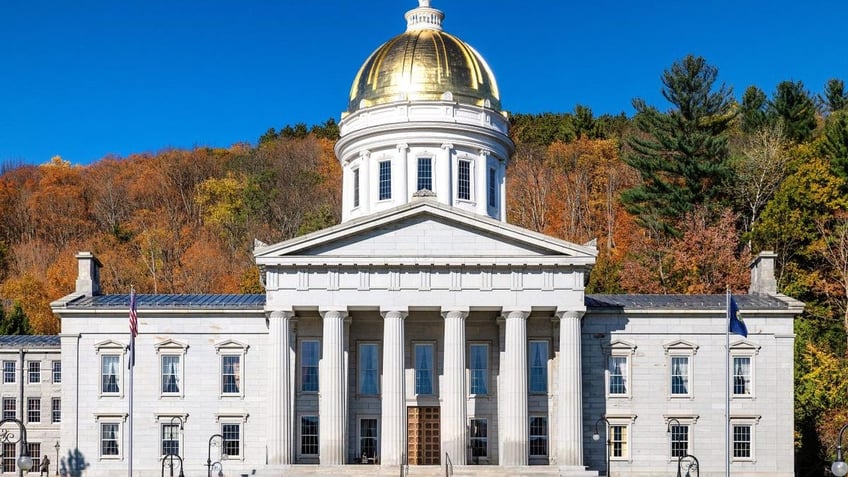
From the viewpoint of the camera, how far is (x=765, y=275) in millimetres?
60500

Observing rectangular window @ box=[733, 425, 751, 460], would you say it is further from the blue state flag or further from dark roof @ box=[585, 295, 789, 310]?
the blue state flag

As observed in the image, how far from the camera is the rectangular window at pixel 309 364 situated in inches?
2264

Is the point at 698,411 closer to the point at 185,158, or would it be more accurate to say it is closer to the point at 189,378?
the point at 189,378

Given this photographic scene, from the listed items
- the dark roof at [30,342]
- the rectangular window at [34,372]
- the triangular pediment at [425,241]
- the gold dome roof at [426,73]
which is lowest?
the rectangular window at [34,372]

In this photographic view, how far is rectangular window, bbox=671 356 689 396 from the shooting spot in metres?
57.3

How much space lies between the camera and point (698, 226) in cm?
7838

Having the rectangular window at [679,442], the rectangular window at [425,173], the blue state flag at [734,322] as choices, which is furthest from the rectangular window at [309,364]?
the blue state flag at [734,322]

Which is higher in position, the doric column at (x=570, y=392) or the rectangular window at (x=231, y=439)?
the doric column at (x=570, y=392)

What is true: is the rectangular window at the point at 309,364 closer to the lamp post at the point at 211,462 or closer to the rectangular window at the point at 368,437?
the rectangular window at the point at 368,437

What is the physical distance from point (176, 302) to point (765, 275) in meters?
28.6

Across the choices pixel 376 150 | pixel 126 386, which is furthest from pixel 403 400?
pixel 376 150

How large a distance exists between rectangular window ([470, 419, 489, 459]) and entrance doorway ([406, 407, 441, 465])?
160 cm

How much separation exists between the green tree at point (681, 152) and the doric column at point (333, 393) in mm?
32838

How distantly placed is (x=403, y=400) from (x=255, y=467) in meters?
7.45
